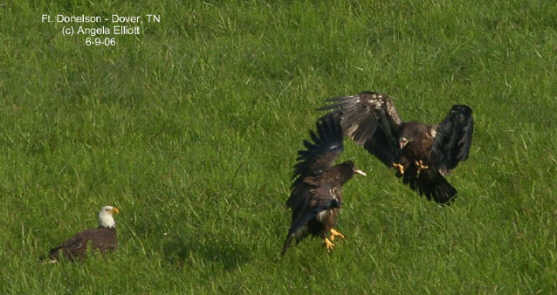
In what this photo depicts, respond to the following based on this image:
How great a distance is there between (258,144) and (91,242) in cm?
241

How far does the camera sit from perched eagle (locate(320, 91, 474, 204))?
775 cm

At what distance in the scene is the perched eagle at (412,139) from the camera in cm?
775

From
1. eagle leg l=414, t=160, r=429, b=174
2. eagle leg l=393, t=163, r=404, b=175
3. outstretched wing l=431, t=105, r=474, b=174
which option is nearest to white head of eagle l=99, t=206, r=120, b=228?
eagle leg l=393, t=163, r=404, b=175

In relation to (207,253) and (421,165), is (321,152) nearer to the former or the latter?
(421,165)

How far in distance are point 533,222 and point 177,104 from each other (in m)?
4.49

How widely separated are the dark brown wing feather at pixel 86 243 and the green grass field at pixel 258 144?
0.15 m

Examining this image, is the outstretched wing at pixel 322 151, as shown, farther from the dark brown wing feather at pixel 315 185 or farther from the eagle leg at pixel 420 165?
the eagle leg at pixel 420 165

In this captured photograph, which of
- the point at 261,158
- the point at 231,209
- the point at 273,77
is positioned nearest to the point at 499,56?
the point at 273,77

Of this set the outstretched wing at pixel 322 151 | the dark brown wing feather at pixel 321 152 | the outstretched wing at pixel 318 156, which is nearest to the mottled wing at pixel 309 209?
the outstretched wing at pixel 318 156

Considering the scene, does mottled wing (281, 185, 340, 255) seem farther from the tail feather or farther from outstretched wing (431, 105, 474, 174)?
outstretched wing (431, 105, 474, 174)

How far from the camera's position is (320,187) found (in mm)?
7492

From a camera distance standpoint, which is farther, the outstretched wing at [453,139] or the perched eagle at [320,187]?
the outstretched wing at [453,139]

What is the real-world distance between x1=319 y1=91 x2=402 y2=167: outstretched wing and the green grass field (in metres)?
0.35

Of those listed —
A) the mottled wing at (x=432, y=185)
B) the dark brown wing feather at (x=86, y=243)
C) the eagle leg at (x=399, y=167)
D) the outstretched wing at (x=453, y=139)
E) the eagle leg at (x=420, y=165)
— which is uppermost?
the outstretched wing at (x=453, y=139)
